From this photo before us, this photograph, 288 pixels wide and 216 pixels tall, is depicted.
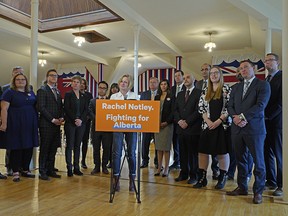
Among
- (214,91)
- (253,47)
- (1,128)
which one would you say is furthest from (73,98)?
(253,47)

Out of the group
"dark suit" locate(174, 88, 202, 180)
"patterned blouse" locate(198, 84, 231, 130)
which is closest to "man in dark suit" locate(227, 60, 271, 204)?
"patterned blouse" locate(198, 84, 231, 130)

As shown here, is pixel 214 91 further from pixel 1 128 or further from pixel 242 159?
pixel 1 128

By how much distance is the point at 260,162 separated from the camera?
2805mm

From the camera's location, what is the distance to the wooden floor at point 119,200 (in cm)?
252

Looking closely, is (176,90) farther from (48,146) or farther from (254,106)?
(48,146)

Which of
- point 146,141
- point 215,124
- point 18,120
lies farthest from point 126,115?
point 146,141

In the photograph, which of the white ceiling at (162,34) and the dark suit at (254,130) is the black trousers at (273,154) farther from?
the white ceiling at (162,34)

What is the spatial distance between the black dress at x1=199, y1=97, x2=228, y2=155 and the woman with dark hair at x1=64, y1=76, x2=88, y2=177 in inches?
67.1

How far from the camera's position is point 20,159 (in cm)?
368

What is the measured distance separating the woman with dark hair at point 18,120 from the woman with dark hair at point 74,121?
42 cm

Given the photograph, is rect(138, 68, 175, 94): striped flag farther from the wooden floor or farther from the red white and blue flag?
the wooden floor

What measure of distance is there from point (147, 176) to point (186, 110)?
3.64ft

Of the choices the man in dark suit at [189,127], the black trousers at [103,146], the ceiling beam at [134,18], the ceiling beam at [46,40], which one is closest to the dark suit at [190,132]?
the man in dark suit at [189,127]

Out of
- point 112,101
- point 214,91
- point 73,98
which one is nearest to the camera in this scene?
point 112,101
